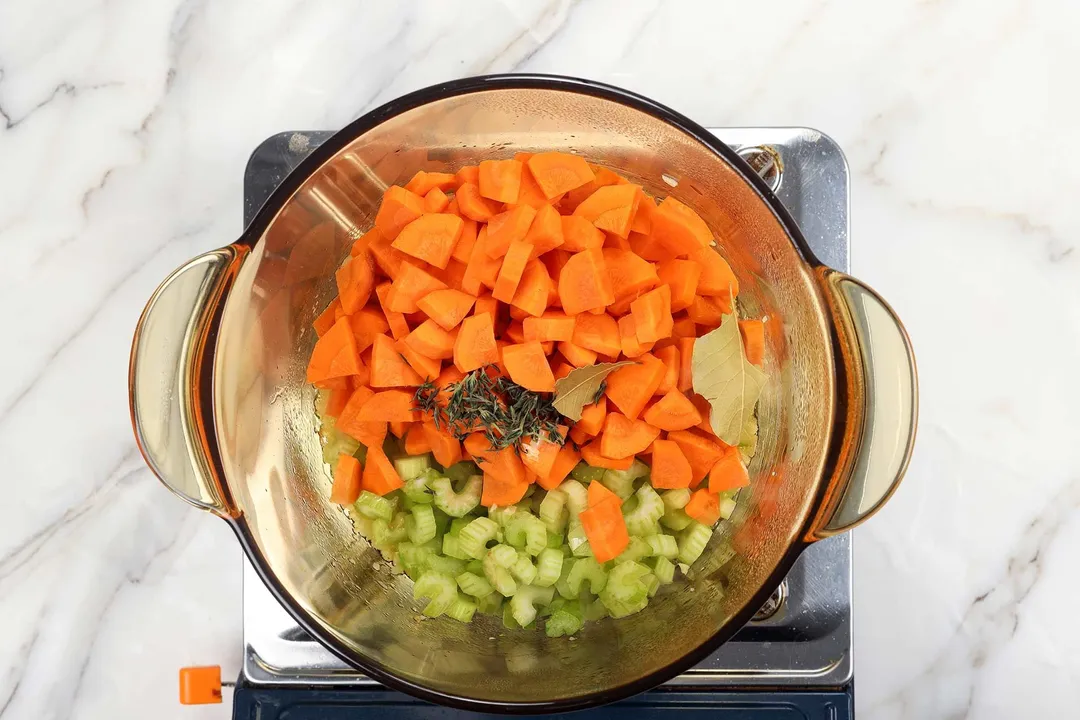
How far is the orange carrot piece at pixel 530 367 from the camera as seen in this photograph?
2.96 feet

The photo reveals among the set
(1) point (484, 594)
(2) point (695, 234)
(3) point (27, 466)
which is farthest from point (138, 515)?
(2) point (695, 234)

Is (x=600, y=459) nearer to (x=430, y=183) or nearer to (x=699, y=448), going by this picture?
(x=699, y=448)

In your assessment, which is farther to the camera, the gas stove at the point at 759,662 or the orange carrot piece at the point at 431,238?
the gas stove at the point at 759,662

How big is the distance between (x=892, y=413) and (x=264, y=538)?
722mm

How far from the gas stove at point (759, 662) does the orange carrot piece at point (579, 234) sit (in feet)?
1.28

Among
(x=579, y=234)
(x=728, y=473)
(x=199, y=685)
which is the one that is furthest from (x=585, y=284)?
(x=199, y=685)

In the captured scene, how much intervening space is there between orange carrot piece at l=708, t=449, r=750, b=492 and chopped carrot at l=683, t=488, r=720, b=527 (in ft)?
0.06

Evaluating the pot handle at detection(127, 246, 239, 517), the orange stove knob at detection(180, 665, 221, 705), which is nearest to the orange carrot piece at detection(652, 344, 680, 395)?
the pot handle at detection(127, 246, 239, 517)

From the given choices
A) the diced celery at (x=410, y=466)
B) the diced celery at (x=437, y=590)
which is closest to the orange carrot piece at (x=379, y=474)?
the diced celery at (x=410, y=466)

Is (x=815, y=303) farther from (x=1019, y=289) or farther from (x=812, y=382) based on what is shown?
(x=1019, y=289)

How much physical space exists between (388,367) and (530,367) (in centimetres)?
17

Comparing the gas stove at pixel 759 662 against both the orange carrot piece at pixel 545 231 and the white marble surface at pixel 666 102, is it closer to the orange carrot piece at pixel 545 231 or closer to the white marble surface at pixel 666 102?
the white marble surface at pixel 666 102

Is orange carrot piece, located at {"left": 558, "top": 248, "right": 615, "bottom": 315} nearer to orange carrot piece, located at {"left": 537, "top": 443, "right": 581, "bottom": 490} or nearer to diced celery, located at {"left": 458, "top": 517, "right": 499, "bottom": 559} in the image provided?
orange carrot piece, located at {"left": 537, "top": 443, "right": 581, "bottom": 490}

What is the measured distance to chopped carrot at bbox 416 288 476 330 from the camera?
92 centimetres
